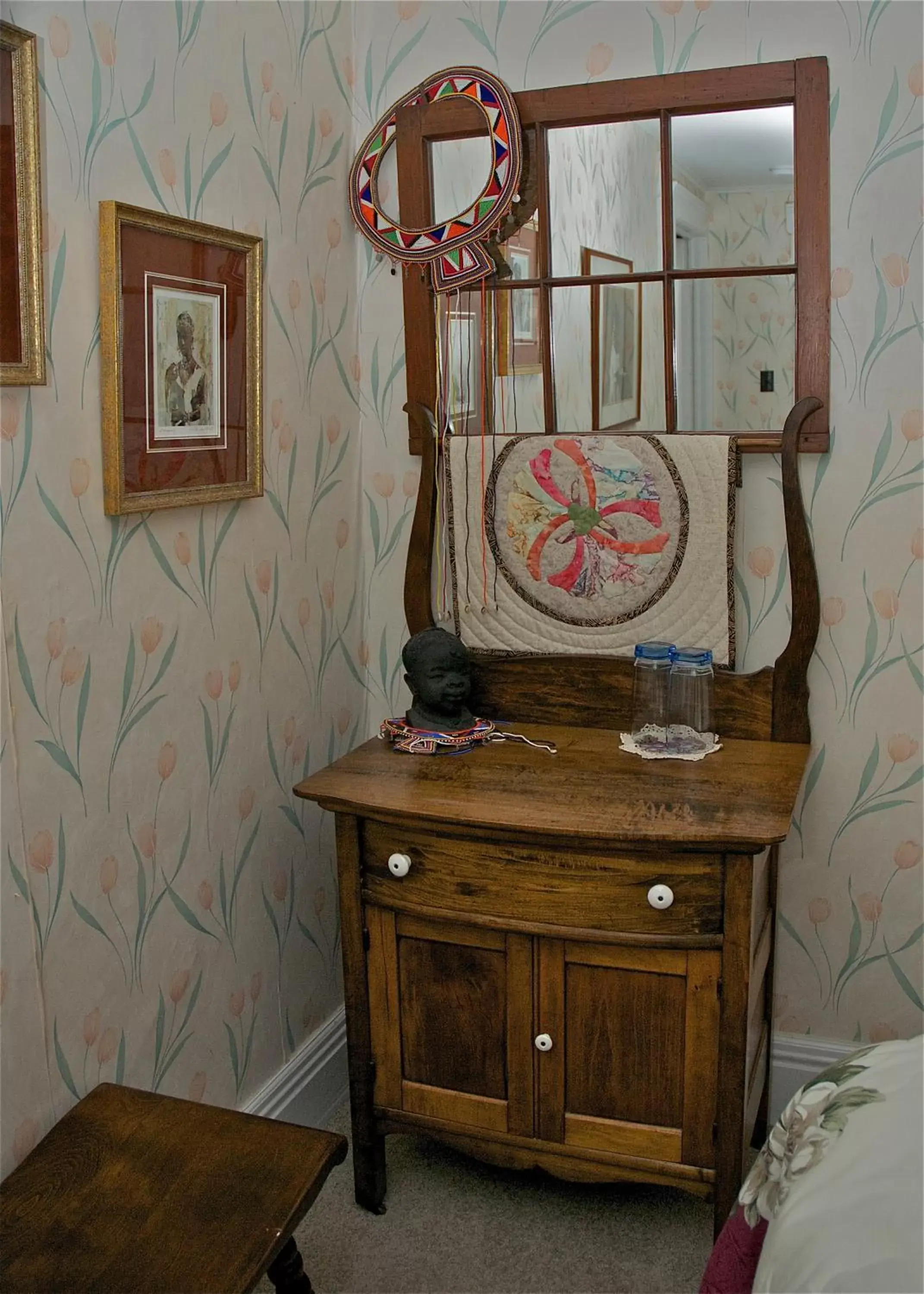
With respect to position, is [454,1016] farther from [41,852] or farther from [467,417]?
[467,417]

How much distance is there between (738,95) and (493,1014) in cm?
160

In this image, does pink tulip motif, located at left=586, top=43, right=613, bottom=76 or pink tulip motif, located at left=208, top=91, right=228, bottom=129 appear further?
pink tulip motif, located at left=586, top=43, right=613, bottom=76

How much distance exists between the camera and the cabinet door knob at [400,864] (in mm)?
1924

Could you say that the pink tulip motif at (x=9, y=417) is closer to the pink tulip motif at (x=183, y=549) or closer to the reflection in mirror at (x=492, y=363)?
the pink tulip motif at (x=183, y=549)

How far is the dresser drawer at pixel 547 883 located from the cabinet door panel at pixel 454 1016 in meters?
0.08

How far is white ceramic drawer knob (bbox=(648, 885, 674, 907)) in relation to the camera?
1782 mm

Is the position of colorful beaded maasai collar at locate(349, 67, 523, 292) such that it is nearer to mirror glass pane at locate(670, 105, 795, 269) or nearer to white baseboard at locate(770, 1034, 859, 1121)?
mirror glass pane at locate(670, 105, 795, 269)

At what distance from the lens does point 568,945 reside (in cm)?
187

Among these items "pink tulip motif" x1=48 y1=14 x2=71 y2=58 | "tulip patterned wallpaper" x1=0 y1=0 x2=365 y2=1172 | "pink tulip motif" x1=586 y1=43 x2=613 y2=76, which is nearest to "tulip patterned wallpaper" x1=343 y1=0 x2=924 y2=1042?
"pink tulip motif" x1=586 y1=43 x2=613 y2=76

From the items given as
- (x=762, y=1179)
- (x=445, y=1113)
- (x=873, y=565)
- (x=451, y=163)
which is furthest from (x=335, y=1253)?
(x=451, y=163)

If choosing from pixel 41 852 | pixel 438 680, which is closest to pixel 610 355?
pixel 438 680

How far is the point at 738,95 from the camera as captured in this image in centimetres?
205

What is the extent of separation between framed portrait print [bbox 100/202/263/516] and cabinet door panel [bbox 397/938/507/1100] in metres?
0.84

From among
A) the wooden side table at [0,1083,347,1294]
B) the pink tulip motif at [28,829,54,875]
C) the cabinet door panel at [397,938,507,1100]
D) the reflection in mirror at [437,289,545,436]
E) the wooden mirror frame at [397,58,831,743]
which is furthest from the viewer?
the reflection in mirror at [437,289,545,436]
